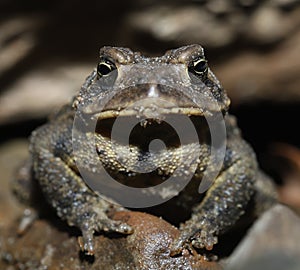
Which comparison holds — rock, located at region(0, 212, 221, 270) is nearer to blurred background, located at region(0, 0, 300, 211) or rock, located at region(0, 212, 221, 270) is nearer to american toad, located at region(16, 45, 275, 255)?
american toad, located at region(16, 45, 275, 255)

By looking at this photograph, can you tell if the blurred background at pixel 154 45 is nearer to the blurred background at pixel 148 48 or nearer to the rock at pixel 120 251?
the blurred background at pixel 148 48

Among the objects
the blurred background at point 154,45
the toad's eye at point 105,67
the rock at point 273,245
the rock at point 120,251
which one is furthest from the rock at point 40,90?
the rock at point 273,245

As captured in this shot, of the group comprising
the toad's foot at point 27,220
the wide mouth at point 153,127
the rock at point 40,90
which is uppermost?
the wide mouth at point 153,127

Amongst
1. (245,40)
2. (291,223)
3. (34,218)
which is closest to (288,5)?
(245,40)

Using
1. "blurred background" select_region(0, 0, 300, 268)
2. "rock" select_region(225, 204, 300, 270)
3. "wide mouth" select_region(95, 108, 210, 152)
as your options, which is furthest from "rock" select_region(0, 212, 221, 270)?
"blurred background" select_region(0, 0, 300, 268)

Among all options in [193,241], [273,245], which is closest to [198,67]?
[193,241]

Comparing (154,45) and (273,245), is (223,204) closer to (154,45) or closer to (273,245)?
(273,245)

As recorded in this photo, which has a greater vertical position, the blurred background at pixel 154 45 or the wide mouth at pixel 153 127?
the wide mouth at pixel 153 127
